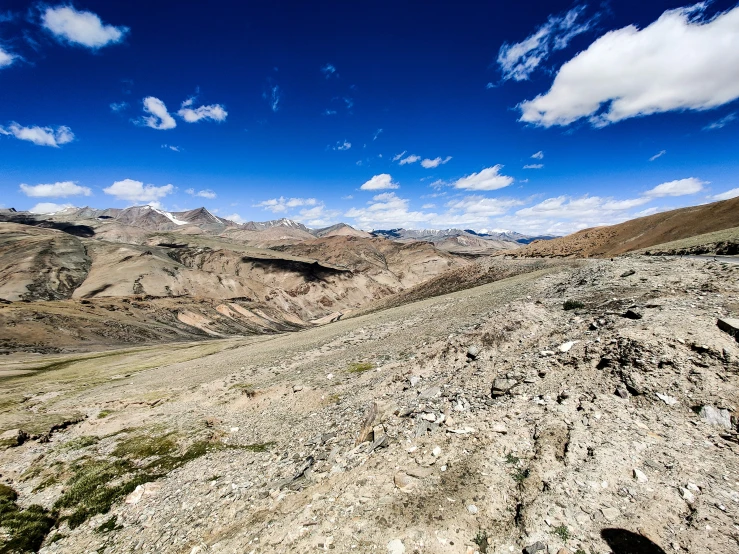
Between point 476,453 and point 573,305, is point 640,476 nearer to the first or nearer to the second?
point 476,453

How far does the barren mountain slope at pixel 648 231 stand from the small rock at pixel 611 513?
3279 inches

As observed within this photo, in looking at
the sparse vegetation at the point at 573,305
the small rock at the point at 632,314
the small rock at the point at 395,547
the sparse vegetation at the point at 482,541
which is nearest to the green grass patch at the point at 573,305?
the sparse vegetation at the point at 573,305

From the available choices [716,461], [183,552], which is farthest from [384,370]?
[716,461]

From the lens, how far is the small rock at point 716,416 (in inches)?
404

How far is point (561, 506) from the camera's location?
28.5ft

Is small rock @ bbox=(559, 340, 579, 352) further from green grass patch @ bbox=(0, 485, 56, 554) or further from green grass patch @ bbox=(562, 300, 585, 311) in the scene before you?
green grass patch @ bbox=(0, 485, 56, 554)

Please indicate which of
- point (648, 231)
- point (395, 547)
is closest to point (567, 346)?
point (395, 547)

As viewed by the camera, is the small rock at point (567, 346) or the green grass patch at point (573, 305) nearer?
the small rock at point (567, 346)

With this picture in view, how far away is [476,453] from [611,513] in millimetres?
3621

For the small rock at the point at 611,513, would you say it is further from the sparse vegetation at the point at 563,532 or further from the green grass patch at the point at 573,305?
the green grass patch at the point at 573,305

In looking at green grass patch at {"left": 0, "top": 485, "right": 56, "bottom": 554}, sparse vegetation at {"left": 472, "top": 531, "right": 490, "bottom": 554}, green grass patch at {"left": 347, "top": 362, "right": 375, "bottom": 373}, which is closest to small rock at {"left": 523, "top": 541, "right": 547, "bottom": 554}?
sparse vegetation at {"left": 472, "top": 531, "right": 490, "bottom": 554}

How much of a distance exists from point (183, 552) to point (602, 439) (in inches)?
537

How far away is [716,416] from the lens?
10484 mm

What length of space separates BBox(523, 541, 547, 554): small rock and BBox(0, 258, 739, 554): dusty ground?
127 millimetres
